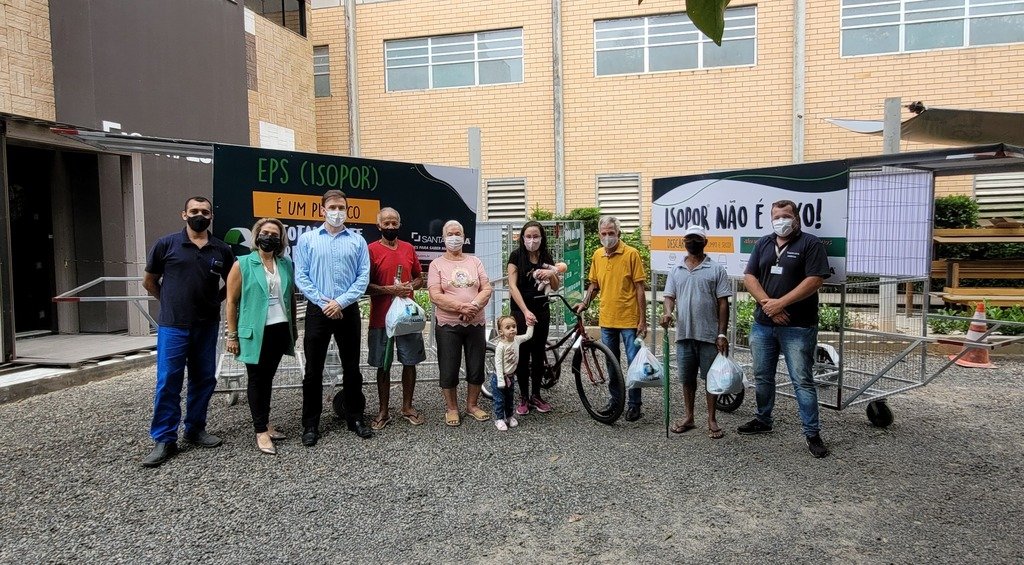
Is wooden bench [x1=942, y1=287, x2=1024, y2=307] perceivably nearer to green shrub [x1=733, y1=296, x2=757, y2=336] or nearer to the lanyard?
green shrub [x1=733, y1=296, x2=757, y2=336]

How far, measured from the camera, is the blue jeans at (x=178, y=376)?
5184 mm

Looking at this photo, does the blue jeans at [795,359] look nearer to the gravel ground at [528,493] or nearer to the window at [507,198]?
the gravel ground at [528,493]

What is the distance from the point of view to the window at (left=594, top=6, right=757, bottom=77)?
15023mm

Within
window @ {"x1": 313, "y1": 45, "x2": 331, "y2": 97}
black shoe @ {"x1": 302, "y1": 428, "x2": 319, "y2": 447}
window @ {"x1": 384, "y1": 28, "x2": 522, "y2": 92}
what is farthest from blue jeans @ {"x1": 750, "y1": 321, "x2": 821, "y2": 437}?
window @ {"x1": 313, "y1": 45, "x2": 331, "y2": 97}

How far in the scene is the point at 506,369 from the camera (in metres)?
5.80

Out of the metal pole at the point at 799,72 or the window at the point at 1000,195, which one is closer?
the window at the point at 1000,195

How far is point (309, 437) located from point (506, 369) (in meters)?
1.67

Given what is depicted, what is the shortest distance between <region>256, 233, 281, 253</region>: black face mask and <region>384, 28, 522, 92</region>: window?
12030 millimetres

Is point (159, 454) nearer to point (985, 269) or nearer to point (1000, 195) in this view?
point (985, 269)

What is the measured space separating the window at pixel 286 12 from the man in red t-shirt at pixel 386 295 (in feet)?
34.4

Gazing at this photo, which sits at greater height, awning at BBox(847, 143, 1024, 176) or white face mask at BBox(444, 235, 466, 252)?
awning at BBox(847, 143, 1024, 176)

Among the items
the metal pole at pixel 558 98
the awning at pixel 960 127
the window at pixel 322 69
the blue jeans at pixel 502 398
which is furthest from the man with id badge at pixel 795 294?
the window at pixel 322 69

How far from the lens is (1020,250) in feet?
37.8

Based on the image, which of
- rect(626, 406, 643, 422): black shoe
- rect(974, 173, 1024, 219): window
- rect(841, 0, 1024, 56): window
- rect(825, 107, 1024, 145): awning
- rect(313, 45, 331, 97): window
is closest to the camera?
rect(626, 406, 643, 422): black shoe
